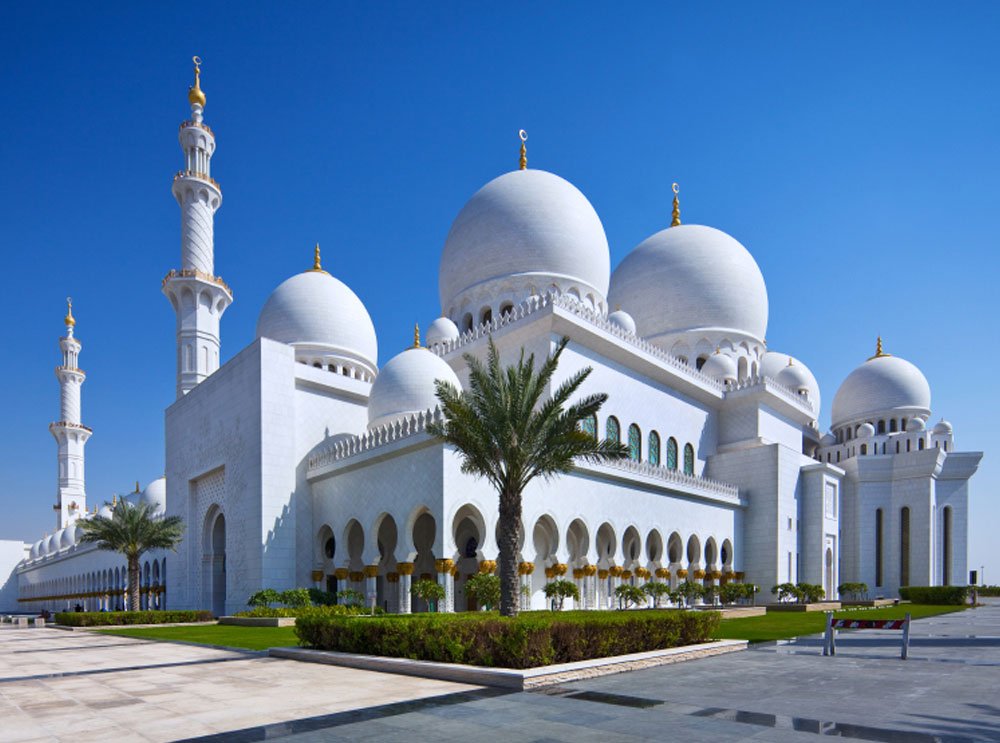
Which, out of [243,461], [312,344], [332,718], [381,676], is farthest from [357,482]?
[332,718]

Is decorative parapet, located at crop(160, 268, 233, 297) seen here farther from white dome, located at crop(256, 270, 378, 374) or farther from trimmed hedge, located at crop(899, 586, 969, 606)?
trimmed hedge, located at crop(899, 586, 969, 606)

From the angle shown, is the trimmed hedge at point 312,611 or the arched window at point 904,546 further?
the arched window at point 904,546

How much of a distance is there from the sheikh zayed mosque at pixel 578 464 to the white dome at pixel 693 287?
3.9 inches

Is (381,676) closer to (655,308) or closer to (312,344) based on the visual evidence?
(312,344)

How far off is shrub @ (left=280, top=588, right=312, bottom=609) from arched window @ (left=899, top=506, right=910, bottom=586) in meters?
25.1

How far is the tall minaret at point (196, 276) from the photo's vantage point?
28859 millimetres

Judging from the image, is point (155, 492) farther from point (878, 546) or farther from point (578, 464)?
point (878, 546)

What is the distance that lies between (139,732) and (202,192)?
89.9 feet

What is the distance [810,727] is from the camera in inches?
220

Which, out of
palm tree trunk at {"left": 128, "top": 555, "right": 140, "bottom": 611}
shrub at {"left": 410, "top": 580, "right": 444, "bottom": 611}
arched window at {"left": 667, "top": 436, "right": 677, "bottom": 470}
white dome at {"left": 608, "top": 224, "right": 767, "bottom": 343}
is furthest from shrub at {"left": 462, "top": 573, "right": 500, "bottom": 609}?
white dome at {"left": 608, "top": 224, "right": 767, "bottom": 343}

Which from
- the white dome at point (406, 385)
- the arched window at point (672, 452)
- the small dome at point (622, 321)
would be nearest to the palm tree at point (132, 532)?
the white dome at point (406, 385)

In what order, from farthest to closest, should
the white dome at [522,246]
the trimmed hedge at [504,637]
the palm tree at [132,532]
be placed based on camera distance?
the white dome at [522,246] → the palm tree at [132,532] → the trimmed hedge at [504,637]

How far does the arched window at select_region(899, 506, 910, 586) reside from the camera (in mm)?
31172

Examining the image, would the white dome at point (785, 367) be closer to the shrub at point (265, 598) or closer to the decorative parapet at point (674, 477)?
the decorative parapet at point (674, 477)
